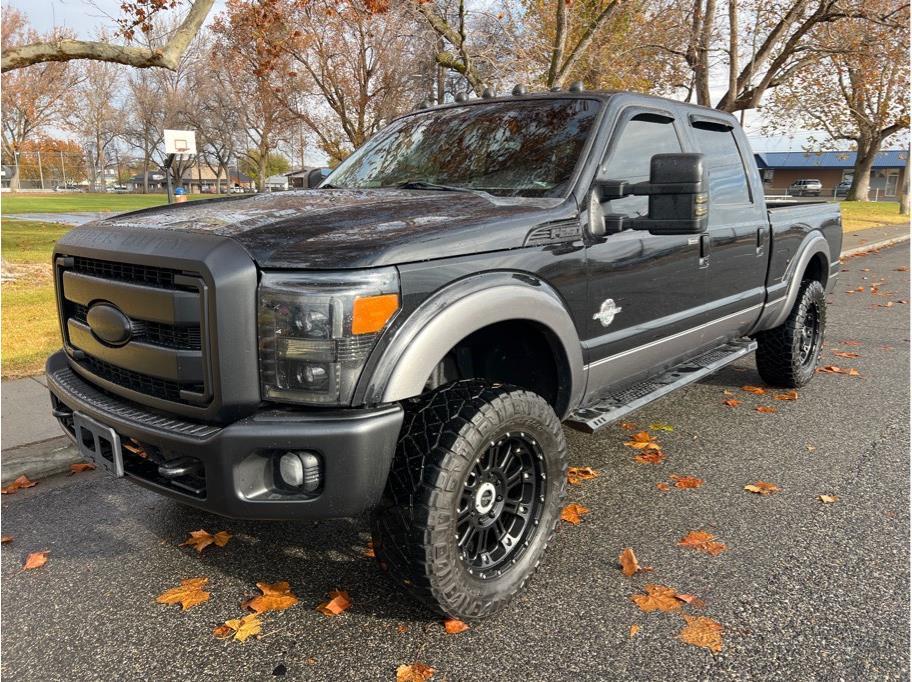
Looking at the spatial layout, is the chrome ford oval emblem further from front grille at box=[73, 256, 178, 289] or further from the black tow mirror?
the black tow mirror

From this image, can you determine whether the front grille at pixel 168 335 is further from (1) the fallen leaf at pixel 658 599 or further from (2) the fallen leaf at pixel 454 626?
(1) the fallen leaf at pixel 658 599

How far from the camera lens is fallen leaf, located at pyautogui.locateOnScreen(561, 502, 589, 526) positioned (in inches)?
131

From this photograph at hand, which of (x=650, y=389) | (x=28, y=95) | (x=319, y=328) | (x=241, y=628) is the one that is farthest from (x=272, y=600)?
(x=28, y=95)

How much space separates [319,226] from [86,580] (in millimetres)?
1810

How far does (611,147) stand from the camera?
3.26 metres

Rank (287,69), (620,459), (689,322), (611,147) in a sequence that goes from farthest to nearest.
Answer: (287,69)
(620,459)
(689,322)
(611,147)

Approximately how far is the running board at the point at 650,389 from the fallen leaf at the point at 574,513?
1.62ft

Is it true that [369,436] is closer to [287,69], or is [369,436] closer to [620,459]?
[620,459]

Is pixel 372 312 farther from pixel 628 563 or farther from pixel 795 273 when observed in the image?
pixel 795 273

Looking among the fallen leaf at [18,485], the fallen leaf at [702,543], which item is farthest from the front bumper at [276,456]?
the fallen leaf at [18,485]

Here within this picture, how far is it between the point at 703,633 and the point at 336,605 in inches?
52.1

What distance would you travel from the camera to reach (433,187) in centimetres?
331

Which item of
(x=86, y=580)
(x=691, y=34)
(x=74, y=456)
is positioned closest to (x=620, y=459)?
(x=86, y=580)

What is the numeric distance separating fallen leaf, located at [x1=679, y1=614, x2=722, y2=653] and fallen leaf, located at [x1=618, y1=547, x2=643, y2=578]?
0.32 m
